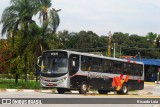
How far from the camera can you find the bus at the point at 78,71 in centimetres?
2575

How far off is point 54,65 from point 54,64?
7 centimetres

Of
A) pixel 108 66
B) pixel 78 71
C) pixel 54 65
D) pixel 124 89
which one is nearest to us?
pixel 54 65

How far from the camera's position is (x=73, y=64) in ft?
84.7

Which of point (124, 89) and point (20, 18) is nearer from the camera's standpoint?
point (124, 89)

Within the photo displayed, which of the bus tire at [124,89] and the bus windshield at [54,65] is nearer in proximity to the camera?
the bus windshield at [54,65]

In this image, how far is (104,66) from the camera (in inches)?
1141

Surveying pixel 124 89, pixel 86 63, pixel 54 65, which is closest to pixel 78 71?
pixel 86 63

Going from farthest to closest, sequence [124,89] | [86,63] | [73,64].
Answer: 1. [124,89]
2. [86,63]
3. [73,64]

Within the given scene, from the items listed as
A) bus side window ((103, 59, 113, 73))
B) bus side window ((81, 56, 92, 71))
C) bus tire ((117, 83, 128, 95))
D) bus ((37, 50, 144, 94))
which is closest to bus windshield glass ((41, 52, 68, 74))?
bus ((37, 50, 144, 94))

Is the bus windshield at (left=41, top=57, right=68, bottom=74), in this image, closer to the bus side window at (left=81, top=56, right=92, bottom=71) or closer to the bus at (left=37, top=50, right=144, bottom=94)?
the bus at (left=37, top=50, right=144, bottom=94)

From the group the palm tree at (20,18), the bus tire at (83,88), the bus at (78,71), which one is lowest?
the bus tire at (83,88)

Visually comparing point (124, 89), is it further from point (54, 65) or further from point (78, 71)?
point (54, 65)

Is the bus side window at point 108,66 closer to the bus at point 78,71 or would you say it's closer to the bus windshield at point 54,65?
the bus at point 78,71

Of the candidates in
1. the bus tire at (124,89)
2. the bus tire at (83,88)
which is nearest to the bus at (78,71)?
the bus tire at (83,88)
